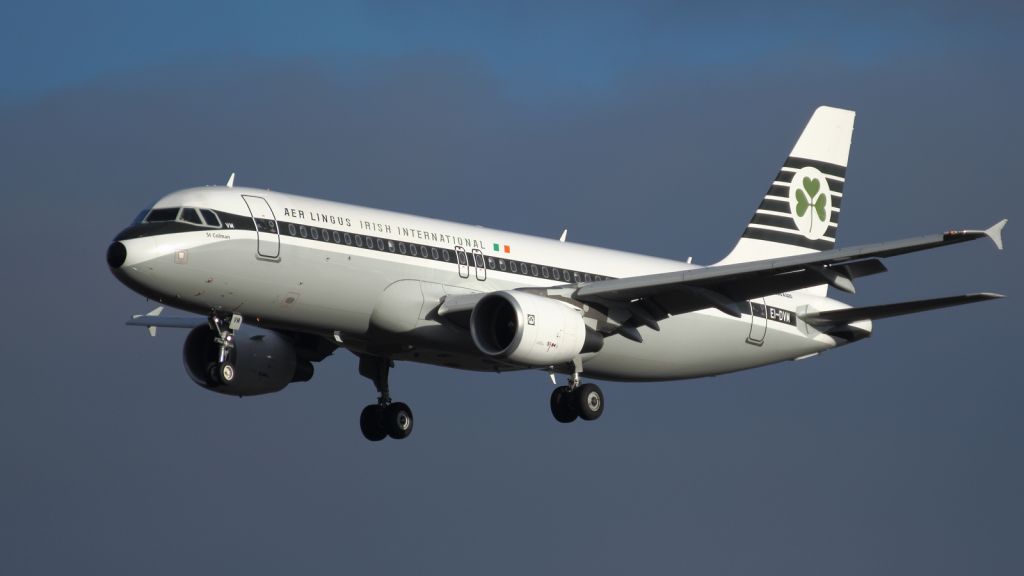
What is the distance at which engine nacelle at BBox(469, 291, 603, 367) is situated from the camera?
39.8 metres

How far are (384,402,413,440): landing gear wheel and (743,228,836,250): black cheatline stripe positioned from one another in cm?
1211

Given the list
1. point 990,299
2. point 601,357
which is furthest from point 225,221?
point 990,299

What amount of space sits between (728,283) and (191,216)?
13362 mm

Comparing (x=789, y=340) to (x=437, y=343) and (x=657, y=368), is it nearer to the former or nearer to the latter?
(x=657, y=368)

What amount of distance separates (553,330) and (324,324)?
544 centimetres

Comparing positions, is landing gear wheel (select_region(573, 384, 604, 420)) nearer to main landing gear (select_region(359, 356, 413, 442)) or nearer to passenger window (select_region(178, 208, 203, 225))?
main landing gear (select_region(359, 356, 413, 442))

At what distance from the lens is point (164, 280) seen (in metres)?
36.9

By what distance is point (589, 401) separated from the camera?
142 feet

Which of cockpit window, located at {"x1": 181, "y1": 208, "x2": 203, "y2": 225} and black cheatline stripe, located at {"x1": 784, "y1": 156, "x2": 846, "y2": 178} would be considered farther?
black cheatline stripe, located at {"x1": 784, "y1": 156, "x2": 846, "y2": 178}

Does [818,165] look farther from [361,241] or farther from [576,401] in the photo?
[361,241]

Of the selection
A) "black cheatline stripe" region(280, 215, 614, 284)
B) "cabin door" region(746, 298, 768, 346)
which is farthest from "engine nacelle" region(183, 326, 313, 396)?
"cabin door" region(746, 298, 768, 346)

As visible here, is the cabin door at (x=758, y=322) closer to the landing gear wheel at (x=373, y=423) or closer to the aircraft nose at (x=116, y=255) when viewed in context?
the landing gear wheel at (x=373, y=423)

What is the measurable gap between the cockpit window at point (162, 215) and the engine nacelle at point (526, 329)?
7.43 m

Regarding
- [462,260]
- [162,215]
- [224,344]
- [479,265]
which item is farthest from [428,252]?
[162,215]
